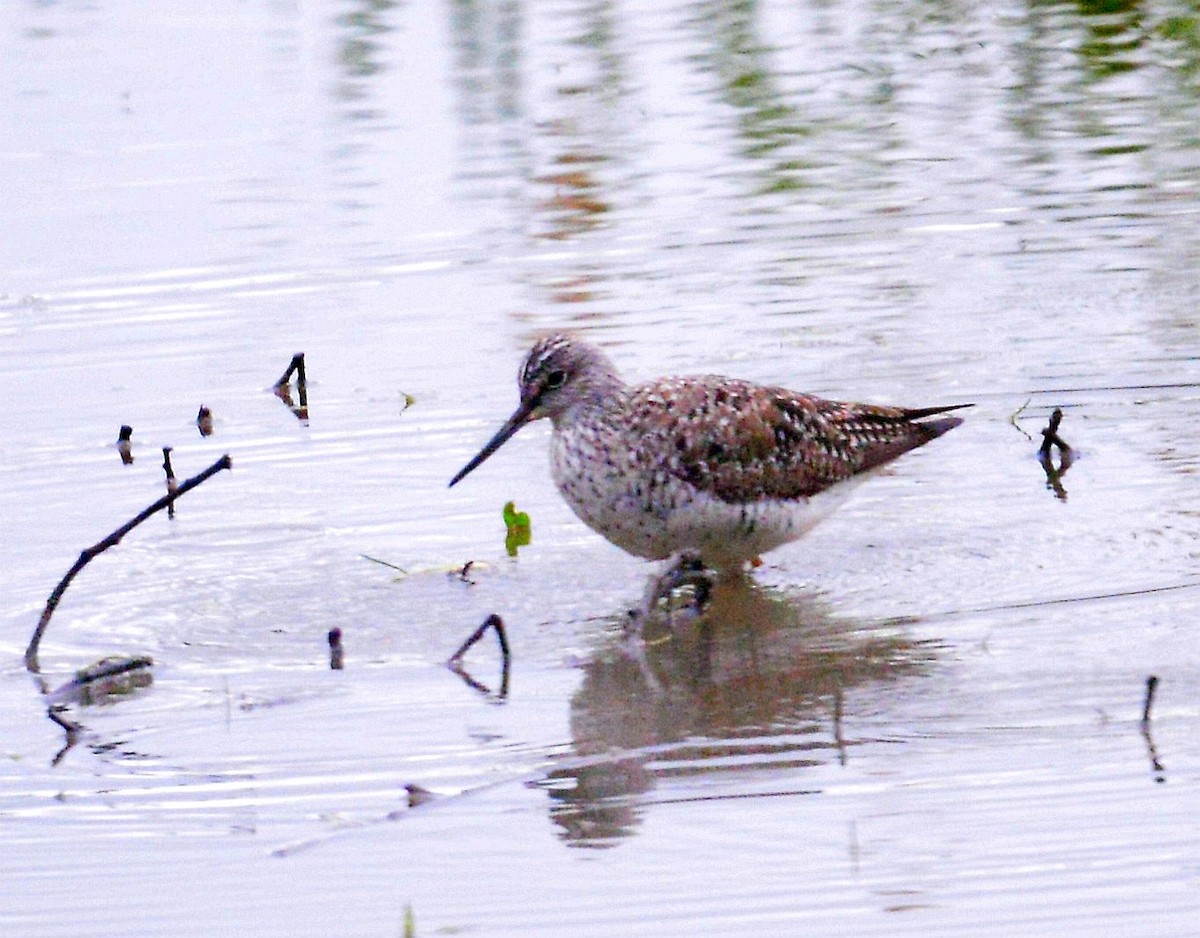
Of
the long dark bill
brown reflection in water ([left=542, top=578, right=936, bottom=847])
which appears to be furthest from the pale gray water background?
the long dark bill

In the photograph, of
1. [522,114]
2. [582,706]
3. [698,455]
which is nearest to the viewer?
[582,706]

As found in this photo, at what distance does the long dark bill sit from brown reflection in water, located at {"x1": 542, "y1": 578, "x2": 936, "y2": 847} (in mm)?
923

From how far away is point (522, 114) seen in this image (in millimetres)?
13336

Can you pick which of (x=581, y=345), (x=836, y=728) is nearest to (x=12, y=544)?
(x=581, y=345)

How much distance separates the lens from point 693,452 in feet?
22.5

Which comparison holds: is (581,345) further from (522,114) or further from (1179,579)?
(522,114)

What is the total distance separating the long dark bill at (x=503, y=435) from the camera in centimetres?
726

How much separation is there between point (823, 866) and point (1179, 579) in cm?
220

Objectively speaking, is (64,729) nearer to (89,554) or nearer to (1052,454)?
(89,554)

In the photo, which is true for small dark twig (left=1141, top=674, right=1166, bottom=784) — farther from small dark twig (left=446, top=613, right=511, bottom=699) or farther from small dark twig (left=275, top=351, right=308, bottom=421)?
small dark twig (left=275, top=351, right=308, bottom=421)

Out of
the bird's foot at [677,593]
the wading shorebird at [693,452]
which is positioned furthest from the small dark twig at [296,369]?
the bird's foot at [677,593]

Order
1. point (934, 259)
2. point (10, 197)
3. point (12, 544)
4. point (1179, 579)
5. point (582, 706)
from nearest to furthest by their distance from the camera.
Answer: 1. point (582, 706)
2. point (1179, 579)
3. point (12, 544)
4. point (934, 259)
5. point (10, 197)

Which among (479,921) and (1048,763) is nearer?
(479,921)

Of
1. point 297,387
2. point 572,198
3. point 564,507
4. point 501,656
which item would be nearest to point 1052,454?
point 564,507
